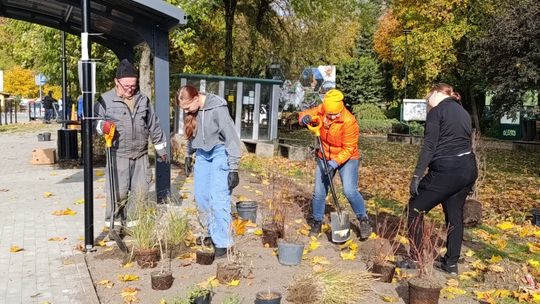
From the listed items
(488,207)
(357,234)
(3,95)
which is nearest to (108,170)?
(357,234)

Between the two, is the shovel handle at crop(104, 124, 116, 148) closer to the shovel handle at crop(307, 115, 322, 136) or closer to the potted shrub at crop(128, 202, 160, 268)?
the potted shrub at crop(128, 202, 160, 268)

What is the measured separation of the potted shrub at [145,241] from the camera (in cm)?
A: 525

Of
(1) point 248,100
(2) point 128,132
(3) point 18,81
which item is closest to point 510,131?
(1) point 248,100

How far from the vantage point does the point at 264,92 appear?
61.4 ft

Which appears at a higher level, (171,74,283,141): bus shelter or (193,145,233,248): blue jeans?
A: (171,74,283,141): bus shelter

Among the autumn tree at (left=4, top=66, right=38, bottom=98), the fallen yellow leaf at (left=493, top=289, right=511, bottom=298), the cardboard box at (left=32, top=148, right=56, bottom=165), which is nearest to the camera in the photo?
the fallen yellow leaf at (left=493, top=289, right=511, bottom=298)

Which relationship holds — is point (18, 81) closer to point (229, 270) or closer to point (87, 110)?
point (87, 110)

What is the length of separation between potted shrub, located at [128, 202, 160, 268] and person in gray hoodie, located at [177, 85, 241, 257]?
1.83ft

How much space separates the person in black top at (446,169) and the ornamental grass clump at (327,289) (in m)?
0.96

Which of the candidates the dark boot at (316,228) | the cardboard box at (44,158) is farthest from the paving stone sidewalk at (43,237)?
the dark boot at (316,228)

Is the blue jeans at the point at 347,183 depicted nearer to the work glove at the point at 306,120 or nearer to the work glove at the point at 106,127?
the work glove at the point at 306,120

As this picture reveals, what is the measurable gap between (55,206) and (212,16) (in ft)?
57.0

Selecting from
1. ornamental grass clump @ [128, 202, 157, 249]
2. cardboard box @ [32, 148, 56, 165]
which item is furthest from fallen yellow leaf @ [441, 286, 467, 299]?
cardboard box @ [32, 148, 56, 165]

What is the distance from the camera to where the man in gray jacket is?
238 inches
